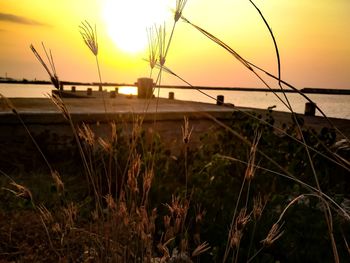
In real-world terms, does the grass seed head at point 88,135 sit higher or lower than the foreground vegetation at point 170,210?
higher

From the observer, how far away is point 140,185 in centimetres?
421

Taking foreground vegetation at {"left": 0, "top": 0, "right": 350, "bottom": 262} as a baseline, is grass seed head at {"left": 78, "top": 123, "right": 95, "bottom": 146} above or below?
above

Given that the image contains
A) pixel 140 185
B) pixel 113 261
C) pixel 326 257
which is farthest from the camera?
pixel 140 185

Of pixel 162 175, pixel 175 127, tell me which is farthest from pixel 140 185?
pixel 175 127

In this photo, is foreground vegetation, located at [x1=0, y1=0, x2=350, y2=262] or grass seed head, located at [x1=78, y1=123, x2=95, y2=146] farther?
foreground vegetation, located at [x1=0, y1=0, x2=350, y2=262]

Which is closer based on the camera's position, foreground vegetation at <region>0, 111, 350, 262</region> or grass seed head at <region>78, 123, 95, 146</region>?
grass seed head at <region>78, 123, 95, 146</region>

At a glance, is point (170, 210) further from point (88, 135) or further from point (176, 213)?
point (88, 135)

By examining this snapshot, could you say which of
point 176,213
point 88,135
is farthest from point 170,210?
point 88,135

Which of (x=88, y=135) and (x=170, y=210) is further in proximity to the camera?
(x=170, y=210)

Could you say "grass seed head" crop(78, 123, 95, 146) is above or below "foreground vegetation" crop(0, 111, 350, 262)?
above

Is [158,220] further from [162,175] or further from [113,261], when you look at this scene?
[113,261]

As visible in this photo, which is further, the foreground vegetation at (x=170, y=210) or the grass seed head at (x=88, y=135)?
the foreground vegetation at (x=170, y=210)

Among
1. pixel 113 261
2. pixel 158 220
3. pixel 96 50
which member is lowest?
pixel 158 220

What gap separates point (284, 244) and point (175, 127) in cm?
437
